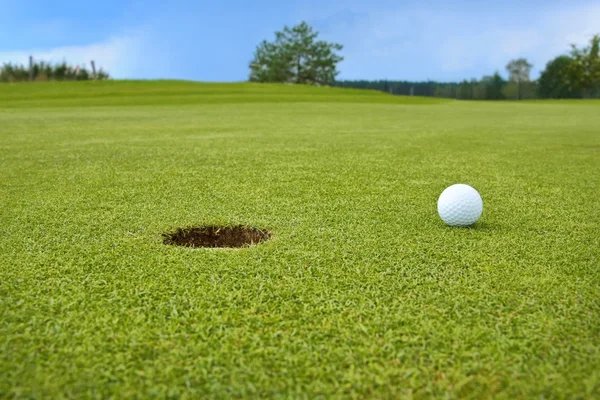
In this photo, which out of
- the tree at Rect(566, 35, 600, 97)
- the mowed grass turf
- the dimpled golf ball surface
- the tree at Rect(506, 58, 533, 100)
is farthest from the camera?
the tree at Rect(506, 58, 533, 100)

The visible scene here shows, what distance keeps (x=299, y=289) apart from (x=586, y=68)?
62.7 meters

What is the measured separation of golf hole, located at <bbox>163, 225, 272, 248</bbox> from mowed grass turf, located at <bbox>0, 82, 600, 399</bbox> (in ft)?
0.18

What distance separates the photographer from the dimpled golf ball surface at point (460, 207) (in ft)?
9.29

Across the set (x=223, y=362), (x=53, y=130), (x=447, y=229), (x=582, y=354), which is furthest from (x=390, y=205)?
(x=53, y=130)

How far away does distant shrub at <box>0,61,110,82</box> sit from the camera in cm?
3173

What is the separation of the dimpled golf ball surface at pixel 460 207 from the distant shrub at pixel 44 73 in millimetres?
33728

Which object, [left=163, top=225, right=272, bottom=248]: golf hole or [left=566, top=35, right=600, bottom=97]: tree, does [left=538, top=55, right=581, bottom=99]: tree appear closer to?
[left=566, top=35, right=600, bottom=97]: tree

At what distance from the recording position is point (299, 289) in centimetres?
198

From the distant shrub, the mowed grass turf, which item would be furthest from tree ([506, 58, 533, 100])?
the mowed grass turf

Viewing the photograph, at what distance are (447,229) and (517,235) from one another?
0.36m

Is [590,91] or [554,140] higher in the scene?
[590,91]

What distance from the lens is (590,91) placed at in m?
56.9

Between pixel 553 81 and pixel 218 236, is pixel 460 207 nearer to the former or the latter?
pixel 218 236

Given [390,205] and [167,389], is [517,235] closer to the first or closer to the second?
[390,205]
